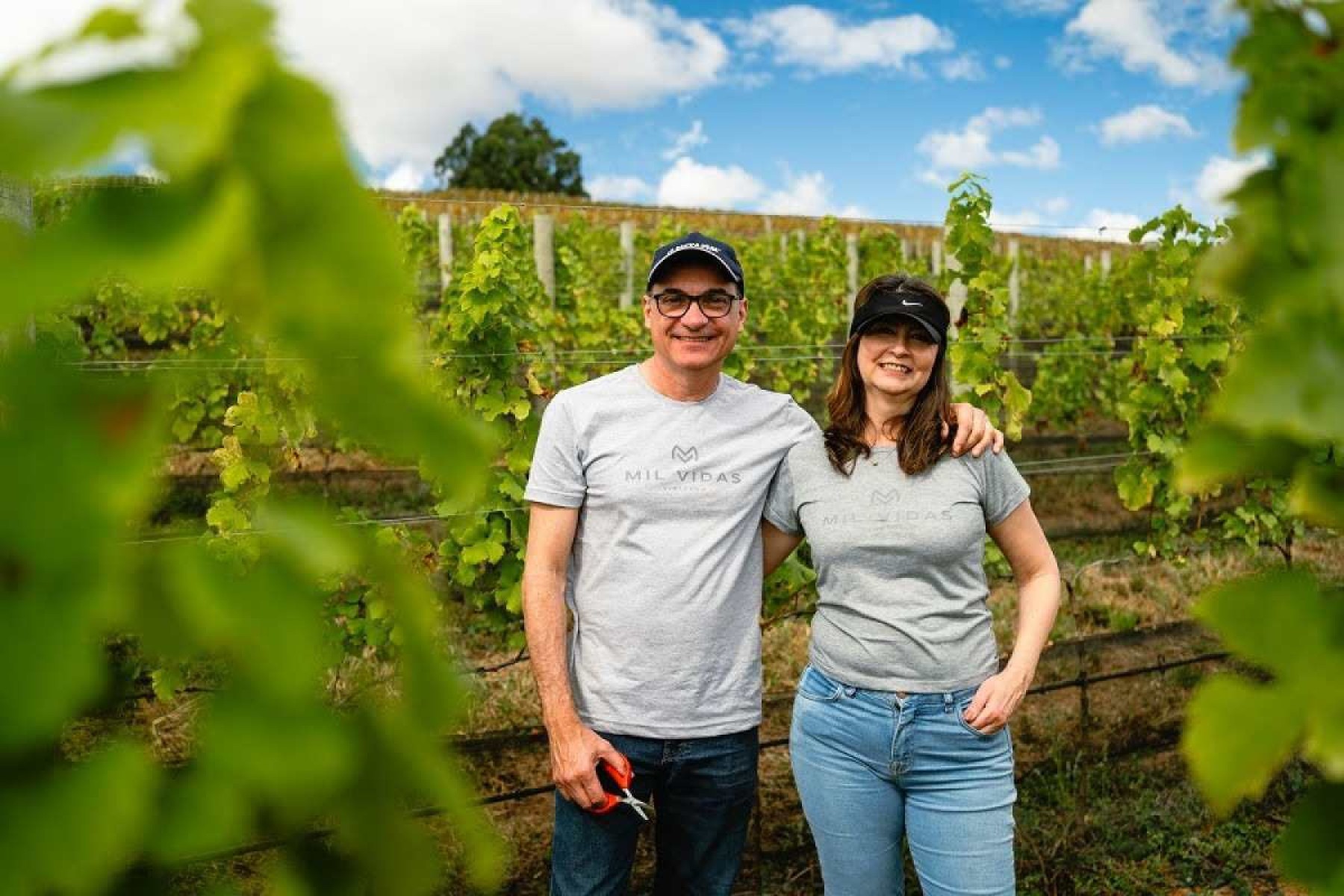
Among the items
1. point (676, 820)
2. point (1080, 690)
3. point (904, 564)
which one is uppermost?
point (904, 564)

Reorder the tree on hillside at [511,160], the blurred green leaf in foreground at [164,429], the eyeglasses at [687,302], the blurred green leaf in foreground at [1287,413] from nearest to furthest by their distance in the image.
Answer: the blurred green leaf in foreground at [164,429] < the blurred green leaf in foreground at [1287,413] < the eyeglasses at [687,302] < the tree on hillside at [511,160]

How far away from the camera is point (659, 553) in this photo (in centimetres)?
250

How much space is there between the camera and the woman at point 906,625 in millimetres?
2375

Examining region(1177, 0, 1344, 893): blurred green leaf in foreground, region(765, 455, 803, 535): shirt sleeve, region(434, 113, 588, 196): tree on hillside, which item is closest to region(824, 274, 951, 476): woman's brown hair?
region(765, 455, 803, 535): shirt sleeve

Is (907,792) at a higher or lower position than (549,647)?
lower

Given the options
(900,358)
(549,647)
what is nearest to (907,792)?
(549,647)

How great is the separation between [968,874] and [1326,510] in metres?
1.96

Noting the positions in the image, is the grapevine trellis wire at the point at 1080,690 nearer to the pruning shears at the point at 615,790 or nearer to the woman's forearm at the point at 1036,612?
the pruning shears at the point at 615,790

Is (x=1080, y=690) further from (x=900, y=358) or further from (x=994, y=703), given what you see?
(x=900, y=358)

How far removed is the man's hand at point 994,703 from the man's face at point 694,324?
0.94 m

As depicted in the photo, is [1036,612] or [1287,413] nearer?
[1287,413]

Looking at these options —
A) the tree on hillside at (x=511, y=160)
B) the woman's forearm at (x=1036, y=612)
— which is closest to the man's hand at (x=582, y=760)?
the woman's forearm at (x=1036, y=612)

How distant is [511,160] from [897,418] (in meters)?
57.0

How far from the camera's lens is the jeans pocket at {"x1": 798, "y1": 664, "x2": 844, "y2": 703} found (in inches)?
97.2
